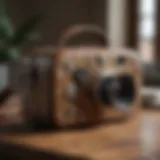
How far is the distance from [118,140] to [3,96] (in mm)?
192

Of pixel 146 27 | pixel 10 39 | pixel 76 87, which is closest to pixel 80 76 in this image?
pixel 76 87

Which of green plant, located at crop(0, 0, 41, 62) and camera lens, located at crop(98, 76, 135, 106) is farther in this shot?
green plant, located at crop(0, 0, 41, 62)

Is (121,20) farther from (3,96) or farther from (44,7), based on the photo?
(3,96)

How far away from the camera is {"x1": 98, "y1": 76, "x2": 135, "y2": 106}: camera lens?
1.03 m

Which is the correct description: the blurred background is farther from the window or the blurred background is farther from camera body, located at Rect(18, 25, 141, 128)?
camera body, located at Rect(18, 25, 141, 128)

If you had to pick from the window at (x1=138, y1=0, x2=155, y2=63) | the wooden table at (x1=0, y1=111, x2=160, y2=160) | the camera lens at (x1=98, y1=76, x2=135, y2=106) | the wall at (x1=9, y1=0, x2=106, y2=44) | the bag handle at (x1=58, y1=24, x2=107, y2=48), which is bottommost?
the wooden table at (x1=0, y1=111, x2=160, y2=160)

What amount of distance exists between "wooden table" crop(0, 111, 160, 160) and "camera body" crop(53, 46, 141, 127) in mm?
34

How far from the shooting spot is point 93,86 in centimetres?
102

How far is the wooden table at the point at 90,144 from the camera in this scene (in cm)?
76

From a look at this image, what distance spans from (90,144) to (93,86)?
0.20 m

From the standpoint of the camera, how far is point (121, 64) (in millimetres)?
1081

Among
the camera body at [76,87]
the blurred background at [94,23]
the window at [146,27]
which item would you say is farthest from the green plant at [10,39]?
the window at [146,27]

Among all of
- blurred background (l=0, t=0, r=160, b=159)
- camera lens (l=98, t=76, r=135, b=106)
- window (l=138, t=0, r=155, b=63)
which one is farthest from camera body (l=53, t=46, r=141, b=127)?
window (l=138, t=0, r=155, b=63)

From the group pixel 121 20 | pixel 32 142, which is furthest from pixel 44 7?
pixel 32 142
